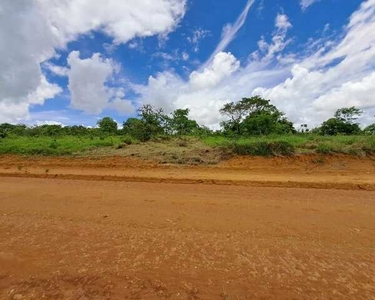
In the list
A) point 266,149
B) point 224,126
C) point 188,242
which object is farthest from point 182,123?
point 188,242

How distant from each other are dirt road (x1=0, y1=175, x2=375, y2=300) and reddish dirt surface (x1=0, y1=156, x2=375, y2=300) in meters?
0.02

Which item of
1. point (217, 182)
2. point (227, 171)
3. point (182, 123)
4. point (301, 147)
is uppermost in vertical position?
point (182, 123)

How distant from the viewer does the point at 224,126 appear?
128 ft

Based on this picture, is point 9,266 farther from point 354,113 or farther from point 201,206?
point 354,113

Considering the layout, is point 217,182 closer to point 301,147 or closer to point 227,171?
point 227,171

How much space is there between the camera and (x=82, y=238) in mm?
4297

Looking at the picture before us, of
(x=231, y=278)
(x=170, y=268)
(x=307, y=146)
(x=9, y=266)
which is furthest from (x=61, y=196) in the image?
(x=307, y=146)

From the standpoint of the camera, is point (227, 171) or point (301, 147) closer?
point (227, 171)

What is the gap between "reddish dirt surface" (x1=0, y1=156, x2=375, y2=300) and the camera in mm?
3023

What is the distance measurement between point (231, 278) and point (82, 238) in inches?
101

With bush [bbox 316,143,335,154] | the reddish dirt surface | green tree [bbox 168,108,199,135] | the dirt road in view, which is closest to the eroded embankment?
bush [bbox 316,143,335,154]

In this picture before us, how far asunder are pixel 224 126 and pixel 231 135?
1215 centimetres

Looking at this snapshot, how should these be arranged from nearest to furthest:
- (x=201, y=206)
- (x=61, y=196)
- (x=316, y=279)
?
(x=316, y=279) → (x=201, y=206) → (x=61, y=196)

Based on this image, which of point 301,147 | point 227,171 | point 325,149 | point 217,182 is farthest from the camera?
point 301,147
